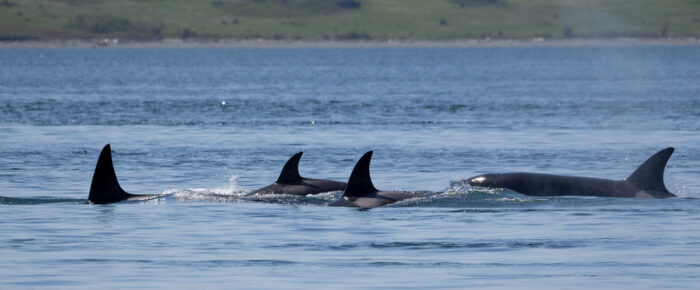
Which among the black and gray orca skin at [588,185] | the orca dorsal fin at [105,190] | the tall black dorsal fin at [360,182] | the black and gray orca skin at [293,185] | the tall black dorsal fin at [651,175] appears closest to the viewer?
the tall black dorsal fin at [360,182]

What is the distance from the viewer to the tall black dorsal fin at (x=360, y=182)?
22.6 m

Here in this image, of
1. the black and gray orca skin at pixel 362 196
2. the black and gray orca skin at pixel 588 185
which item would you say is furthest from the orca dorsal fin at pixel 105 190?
the black and gray orca skin at pixel 588 185

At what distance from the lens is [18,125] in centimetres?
4925

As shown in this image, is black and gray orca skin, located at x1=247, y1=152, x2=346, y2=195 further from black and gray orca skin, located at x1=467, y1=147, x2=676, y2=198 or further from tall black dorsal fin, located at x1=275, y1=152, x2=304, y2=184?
black and gray orca skin, located at x1=467, y1=147, x2=676, y2=198

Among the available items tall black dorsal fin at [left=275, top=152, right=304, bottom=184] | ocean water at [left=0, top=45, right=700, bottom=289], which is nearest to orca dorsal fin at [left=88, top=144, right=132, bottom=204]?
ocean water at [left=0, top=45, right=700, bottom=289]

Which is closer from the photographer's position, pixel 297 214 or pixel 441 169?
pixel 297 214

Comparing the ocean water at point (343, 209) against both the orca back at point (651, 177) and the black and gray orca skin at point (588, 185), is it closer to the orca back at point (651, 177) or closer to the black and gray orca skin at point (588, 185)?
the black and gray orca skin at point (588, 185)

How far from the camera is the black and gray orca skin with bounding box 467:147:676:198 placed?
2469 cm

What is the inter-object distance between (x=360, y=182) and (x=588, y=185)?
484 centimetres

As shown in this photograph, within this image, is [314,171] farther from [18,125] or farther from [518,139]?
[18,125]

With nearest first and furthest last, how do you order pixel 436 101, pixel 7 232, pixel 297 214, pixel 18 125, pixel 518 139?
pixel 7 232, pixel 297 214, pixel 518 139, pixel 18 125, pixel 436 101

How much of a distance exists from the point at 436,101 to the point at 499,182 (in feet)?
146

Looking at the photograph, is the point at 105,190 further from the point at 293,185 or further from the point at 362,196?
the point at 362,196

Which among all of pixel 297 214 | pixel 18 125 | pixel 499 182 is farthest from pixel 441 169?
pixel 18 125
